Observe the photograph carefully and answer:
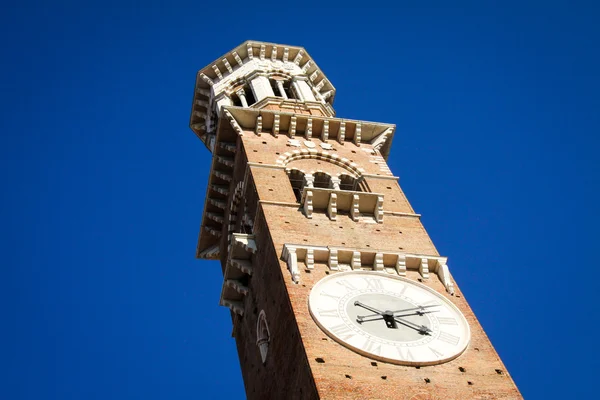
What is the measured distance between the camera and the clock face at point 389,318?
1666cm

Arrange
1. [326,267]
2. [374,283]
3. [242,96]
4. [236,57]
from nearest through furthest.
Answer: [374,283] < [326,267] < [242,96] < [236,57]

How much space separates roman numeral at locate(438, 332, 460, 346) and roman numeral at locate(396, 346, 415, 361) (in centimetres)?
108

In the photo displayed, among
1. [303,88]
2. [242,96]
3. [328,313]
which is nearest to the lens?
[328,313]

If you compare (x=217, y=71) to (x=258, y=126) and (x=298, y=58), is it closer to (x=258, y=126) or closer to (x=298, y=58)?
(x=298, y=58)

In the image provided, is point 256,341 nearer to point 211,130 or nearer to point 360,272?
point 360,272

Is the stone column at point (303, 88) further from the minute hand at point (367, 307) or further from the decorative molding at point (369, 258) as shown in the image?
the minute hand at point (367, 307)

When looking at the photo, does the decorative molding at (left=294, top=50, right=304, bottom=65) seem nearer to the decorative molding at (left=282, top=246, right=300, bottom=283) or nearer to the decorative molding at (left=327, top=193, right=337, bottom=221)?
the decorative molding at (left=327, top=193, right=337, bottom=221)

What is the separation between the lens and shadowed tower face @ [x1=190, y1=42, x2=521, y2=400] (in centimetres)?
1619

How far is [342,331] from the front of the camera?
1691 centimetres

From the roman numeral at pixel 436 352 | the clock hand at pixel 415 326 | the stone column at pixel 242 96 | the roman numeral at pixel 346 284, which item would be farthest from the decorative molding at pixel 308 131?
the roman numeral at pixel 436 352

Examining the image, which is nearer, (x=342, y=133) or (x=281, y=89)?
(x=342, y=133)

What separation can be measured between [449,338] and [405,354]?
4.64ft

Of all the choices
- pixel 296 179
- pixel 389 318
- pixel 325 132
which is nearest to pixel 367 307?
pixel 389 318

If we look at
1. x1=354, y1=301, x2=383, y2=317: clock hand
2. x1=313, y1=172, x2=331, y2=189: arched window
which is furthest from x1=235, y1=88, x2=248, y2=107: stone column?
x1=354, y1=301, x2=383, y2=317: clock hand
